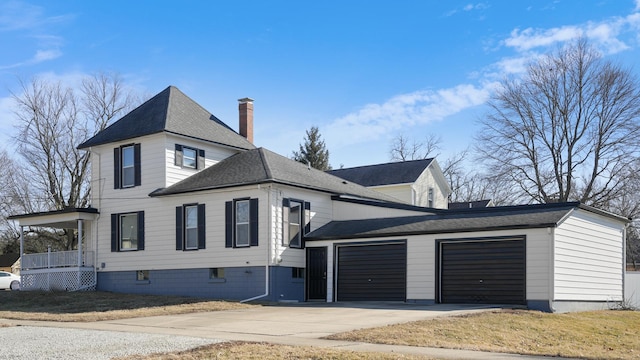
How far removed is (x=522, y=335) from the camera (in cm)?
1695

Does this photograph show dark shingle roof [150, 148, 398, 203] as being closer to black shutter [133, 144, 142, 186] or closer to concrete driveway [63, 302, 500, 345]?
black shutter [133, 144, 142, 186]

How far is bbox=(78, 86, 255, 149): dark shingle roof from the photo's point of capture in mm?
29312

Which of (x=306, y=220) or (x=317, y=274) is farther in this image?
(x=306, y=220)

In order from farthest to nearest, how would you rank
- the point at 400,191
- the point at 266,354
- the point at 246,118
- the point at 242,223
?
the point at 400,191
the point at 246,118
the point at 242,223
the point at 266,354

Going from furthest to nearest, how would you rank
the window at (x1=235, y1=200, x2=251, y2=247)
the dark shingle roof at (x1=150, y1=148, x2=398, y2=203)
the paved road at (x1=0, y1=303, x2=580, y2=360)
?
1. the dark shingle roof at (x1=150, y1=148, x2=398, y2=203)
2. the window at (x1=235, y1=200, x2=251, y2=247)
3. the paved road at (x1=0, y1=303, x2=580, y2=360)

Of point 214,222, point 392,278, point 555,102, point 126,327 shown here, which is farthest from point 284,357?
point 555,102

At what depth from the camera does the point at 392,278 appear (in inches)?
979

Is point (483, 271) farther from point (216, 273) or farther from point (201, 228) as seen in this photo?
point (201, 228)

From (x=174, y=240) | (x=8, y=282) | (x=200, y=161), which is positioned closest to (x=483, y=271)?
(x=174, y=240)

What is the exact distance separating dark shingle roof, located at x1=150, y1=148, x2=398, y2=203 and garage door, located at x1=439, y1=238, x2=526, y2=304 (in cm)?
674

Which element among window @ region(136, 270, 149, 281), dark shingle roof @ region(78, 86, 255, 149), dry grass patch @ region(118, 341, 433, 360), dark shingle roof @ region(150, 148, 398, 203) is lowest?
window @ region(136, 270, 149, 281)

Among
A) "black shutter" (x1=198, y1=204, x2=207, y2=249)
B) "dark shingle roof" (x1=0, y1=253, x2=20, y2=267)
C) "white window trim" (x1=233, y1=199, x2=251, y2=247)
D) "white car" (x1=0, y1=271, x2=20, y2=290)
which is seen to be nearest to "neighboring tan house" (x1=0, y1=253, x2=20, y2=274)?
"dark shingle roof" (x1=0, y1=253, x2=20, y2=267)

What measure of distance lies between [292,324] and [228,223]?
9824mm

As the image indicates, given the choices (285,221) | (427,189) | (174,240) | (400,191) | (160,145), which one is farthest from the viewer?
(427,189)
